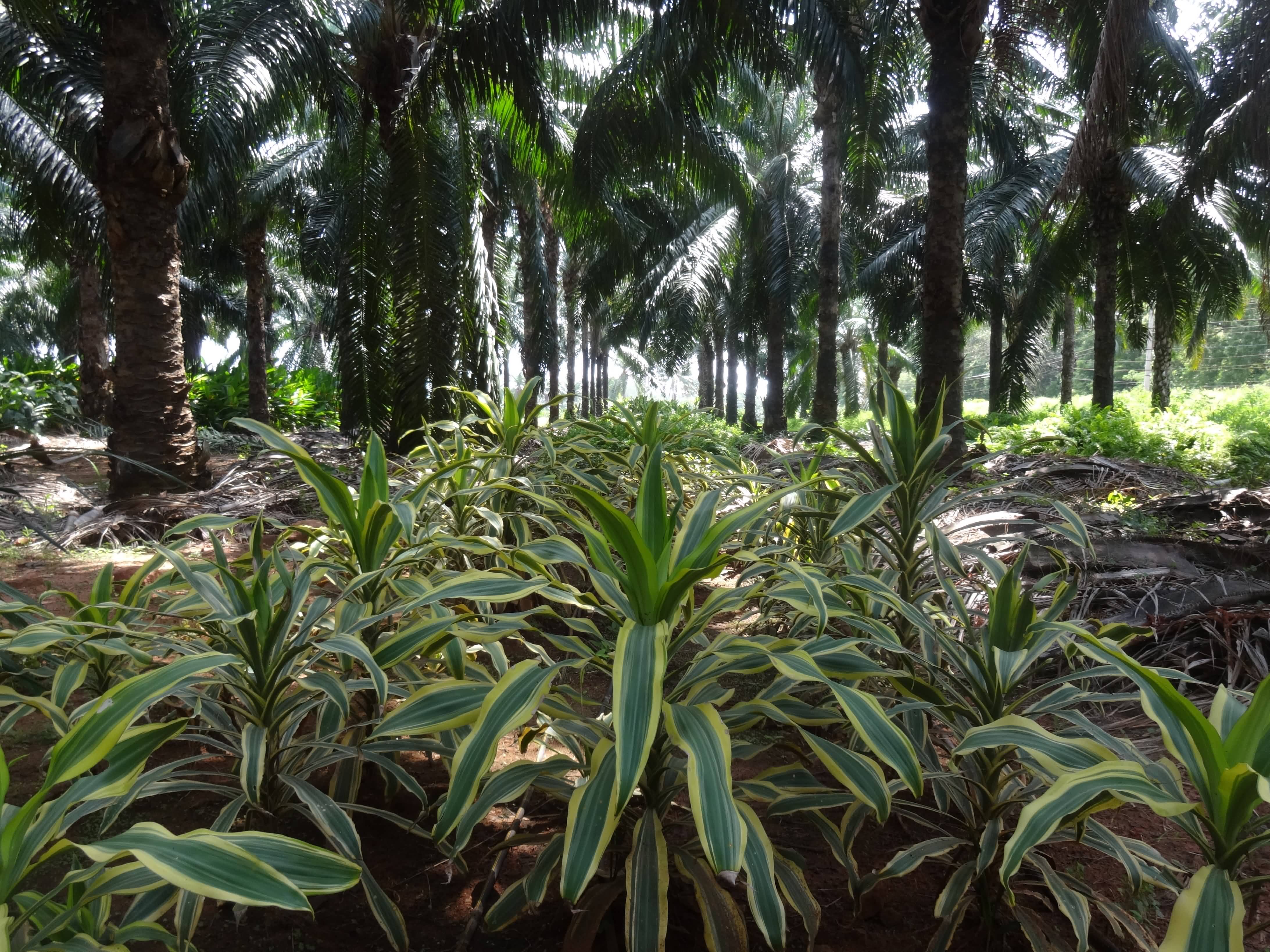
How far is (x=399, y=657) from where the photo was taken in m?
1.49

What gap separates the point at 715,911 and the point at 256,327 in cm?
1375

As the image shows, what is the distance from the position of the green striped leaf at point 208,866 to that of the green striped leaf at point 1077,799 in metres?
0.91

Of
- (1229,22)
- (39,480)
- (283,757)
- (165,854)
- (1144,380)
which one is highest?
(1229,22)

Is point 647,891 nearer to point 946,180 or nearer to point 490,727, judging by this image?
point 490,727

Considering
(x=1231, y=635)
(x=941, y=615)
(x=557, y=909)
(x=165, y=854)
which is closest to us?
(x=165, y=854)

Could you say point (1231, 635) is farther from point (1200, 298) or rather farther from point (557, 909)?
point (1200, 298)

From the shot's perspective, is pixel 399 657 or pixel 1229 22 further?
pixel 1229 22

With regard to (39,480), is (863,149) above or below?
above

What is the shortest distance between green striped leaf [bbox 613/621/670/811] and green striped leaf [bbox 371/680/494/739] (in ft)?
0.81

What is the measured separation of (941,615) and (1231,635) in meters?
1.30

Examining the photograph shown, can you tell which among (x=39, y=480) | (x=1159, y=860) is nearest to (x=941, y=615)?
(x=1159, y=860)

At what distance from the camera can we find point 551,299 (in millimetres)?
14148

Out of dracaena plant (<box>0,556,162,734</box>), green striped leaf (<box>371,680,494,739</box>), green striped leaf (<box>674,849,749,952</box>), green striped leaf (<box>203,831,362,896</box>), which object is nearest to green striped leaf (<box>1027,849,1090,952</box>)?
green striped leaf (<box>674,849,749,952</box>)

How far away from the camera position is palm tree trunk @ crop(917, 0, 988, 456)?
16.4ft
